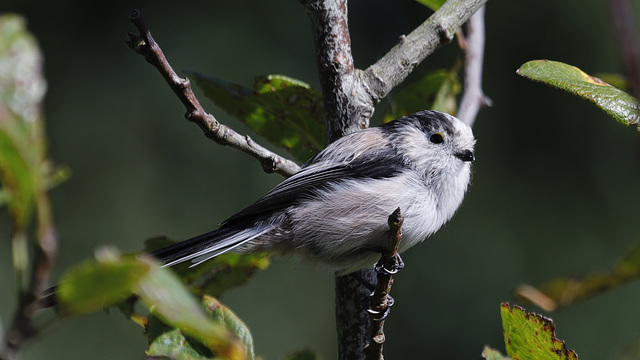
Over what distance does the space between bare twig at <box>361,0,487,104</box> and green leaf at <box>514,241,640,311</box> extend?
1021 mm

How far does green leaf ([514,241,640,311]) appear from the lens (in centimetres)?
59

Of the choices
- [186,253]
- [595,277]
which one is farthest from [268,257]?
[595,277]

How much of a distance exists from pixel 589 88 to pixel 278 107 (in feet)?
2.95

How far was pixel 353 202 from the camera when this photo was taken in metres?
1.81

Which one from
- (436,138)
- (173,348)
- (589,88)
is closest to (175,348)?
(173,348)

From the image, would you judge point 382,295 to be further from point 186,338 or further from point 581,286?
point 581,286

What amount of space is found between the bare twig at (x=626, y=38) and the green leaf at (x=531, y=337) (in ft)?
1.80

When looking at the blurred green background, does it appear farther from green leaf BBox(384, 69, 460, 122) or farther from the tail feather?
the tail feather

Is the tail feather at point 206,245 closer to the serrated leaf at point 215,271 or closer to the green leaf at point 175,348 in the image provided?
the serrated leaf at point 215,271

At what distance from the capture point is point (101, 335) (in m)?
3.90

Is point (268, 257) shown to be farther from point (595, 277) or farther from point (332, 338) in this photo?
point (332, 338)

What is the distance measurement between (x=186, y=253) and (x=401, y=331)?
290 centimetres


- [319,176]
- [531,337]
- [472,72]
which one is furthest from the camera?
[472,72]

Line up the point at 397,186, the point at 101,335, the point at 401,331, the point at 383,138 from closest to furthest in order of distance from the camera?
the point at 397,186, the point at 383,138, the point at 101,335, the point at 401,331
